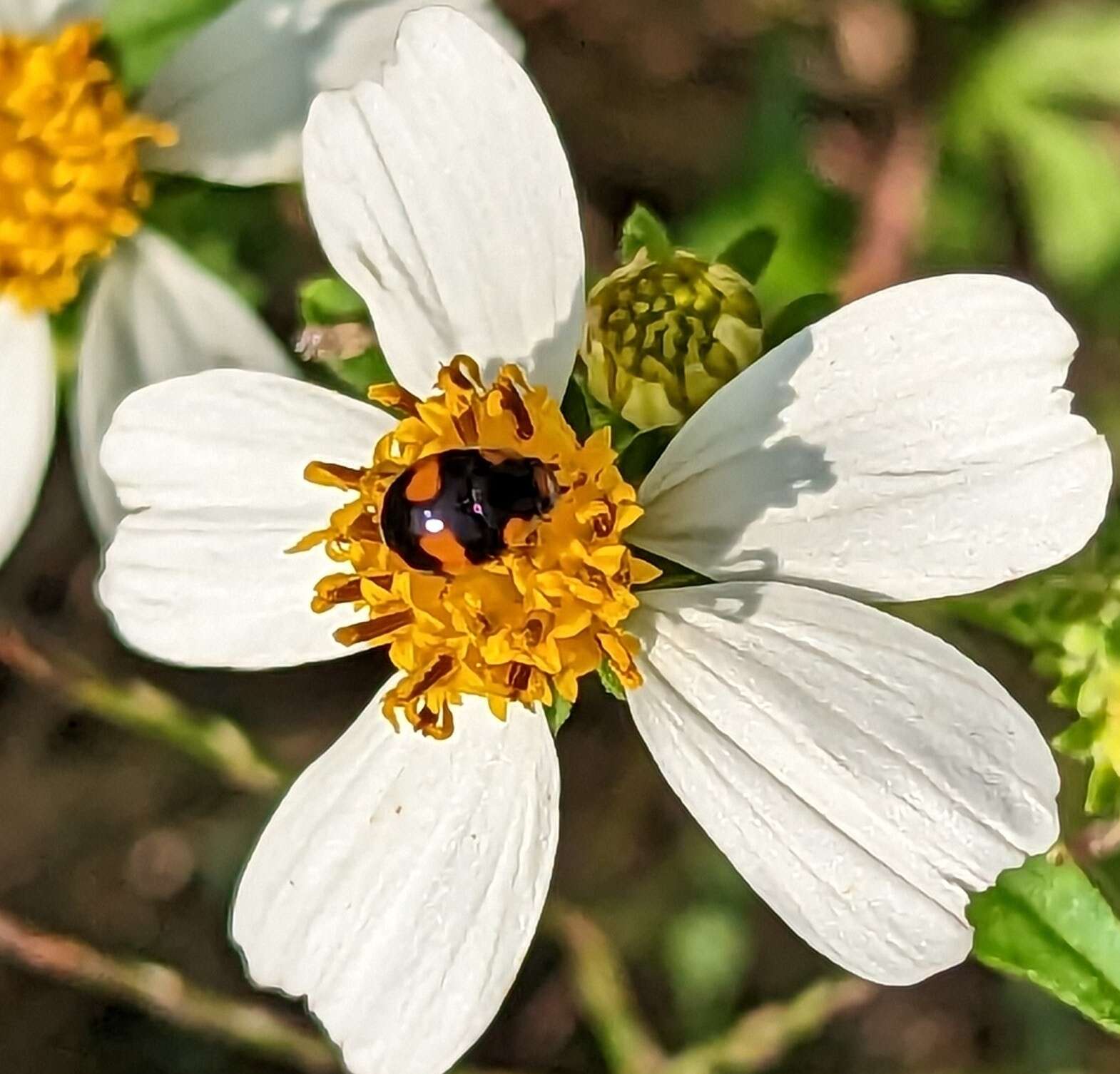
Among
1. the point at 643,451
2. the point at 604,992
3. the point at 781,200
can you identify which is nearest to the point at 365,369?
the point at 643,451

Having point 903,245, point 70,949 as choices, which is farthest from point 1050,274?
point 70,949

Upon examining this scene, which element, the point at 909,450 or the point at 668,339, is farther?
the point at 668,339

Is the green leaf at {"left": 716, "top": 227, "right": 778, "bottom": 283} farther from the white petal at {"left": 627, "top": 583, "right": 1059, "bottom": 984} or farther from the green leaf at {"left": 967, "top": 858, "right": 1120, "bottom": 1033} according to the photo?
the green leaf at {"left": 967, "top": 858, "right": 1120, "bottom": 1033}

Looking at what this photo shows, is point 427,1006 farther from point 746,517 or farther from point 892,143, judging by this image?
point 892,143

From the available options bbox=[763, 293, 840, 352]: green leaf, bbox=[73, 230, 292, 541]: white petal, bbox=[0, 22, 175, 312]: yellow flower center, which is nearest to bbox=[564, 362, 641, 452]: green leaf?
bbox=[763, 293, 840, 352]: green leaf

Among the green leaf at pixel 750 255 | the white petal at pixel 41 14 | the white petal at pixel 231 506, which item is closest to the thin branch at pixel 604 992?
the white petal at pixel 231 506

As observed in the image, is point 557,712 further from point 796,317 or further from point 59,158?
point 59,158
